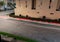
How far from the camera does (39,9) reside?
12.7m

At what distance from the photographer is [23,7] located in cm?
1396

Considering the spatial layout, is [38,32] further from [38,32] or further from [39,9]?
[39,9]

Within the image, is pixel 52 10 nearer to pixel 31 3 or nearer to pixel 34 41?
pixel 31 3

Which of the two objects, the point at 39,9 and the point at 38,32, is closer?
the point at 38,32

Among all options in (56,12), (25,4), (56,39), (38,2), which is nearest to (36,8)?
(38,2)

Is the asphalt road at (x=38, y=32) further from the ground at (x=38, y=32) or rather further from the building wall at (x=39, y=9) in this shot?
the building wall at (x=39, y=9)

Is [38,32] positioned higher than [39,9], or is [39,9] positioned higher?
[39,9]

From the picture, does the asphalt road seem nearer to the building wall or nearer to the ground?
the ground

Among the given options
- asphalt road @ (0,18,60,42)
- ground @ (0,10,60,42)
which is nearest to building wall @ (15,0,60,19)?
ground @ (0,10,60,42)

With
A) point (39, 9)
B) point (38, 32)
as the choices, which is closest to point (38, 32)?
point (38, 32)

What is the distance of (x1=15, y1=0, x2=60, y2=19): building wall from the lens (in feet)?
38.7

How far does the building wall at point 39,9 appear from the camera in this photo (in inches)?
464

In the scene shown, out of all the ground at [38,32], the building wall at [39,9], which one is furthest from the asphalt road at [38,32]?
the building wall at [39,9]

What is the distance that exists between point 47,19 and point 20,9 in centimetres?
412
